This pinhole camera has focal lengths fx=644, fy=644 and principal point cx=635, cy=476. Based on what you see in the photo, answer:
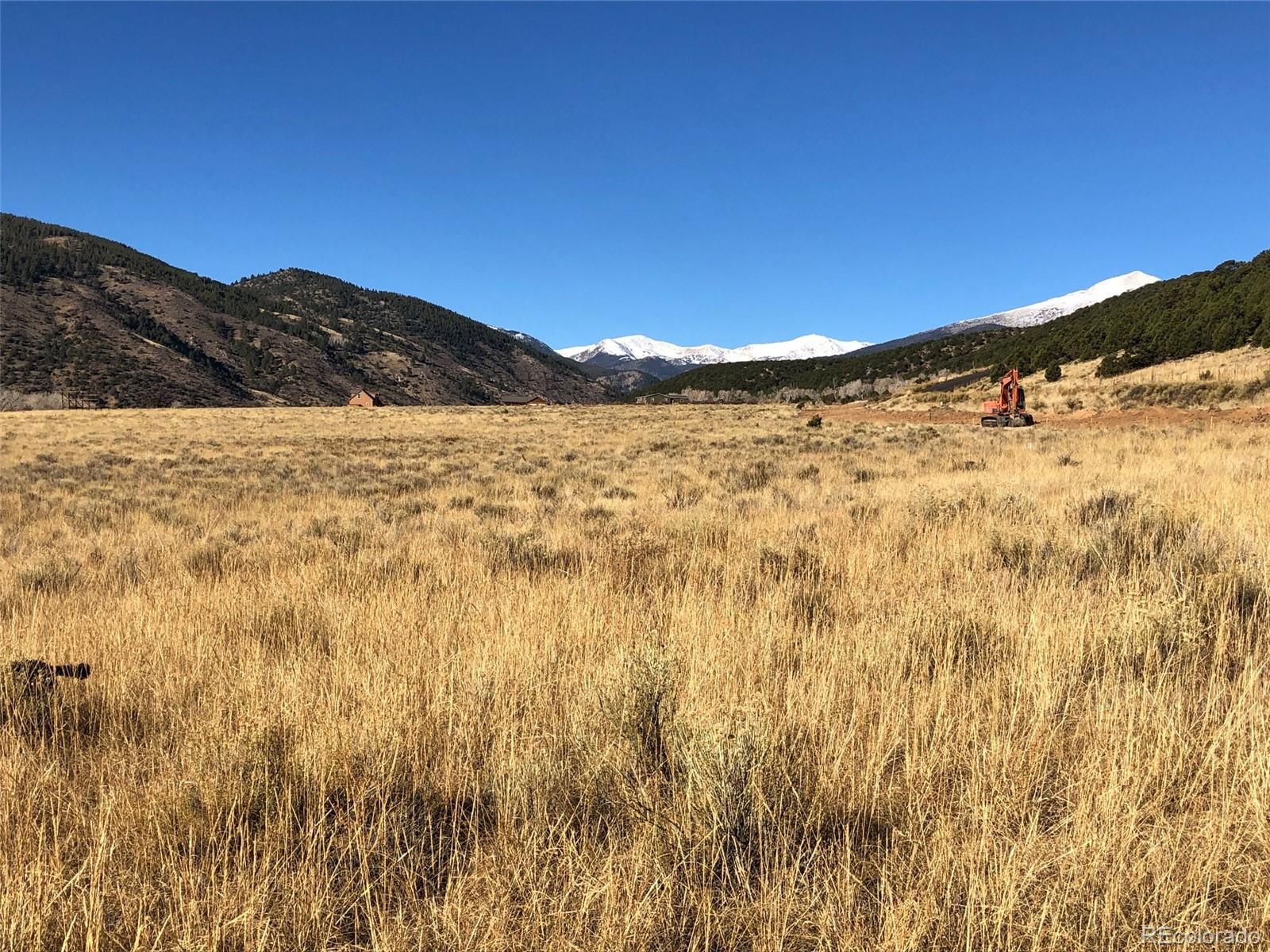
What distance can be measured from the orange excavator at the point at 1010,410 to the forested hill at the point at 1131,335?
32.3ft

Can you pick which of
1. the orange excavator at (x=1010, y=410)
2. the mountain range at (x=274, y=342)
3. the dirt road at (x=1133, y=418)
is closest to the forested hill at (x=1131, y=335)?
the mountain range at (x=274, y=342)

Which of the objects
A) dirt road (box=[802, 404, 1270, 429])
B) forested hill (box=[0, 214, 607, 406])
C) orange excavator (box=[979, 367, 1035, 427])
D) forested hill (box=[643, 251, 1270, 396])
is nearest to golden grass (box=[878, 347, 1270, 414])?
dirt road (box=[802, 404, 1270, 429])

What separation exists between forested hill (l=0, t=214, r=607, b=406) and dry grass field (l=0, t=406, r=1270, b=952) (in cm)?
10917

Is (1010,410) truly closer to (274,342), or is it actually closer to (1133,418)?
(1133,418)

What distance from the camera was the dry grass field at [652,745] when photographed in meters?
1.69

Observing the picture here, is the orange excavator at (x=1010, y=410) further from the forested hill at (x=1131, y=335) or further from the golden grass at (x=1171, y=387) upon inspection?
the forested hill at (x=1131, y=335)

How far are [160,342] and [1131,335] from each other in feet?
522

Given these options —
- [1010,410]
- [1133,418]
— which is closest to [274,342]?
[1010,410]

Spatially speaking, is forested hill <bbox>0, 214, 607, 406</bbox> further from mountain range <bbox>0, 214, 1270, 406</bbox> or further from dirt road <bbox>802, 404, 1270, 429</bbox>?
dirt road <bbox>802, 404, 1270, 429</bbox>

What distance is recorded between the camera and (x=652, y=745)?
2.53 m

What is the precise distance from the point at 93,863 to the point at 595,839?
1.40 metres

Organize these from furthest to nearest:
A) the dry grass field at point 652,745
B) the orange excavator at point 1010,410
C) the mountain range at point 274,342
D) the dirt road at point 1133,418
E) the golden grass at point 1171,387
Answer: the mountain range at point 274,342 → the orange excavator at point 1010,410 → the golden grass at point 1171,387 → the dirt road at point 1133,418 → the dry grass field at point 652,745

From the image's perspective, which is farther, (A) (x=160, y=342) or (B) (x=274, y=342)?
(B) (x=274, y=342)

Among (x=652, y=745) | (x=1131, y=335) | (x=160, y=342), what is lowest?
(x=652, y=745)
